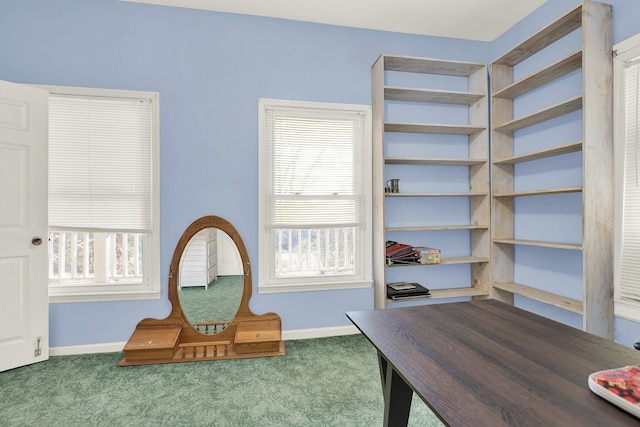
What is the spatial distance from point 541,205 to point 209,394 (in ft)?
9.73

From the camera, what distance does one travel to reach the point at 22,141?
2.31 m

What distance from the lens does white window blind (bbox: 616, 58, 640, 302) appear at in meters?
1.99

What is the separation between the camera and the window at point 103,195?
2.53 metres

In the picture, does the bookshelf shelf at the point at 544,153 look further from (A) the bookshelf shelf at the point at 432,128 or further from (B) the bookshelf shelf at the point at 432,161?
(A) the bookshelf shelf at the point at 432,128

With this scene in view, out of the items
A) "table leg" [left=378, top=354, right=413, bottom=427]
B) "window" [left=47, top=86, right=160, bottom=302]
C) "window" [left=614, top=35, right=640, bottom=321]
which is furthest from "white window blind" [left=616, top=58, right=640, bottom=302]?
"window" [left=47, top=86, right=160, bottom=302]

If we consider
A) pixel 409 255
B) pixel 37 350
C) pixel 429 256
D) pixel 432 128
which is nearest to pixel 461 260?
pixel 429 256

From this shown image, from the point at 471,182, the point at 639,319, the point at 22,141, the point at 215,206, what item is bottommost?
the point at 639,319

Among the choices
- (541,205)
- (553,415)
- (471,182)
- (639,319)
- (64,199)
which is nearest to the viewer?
(553,415)

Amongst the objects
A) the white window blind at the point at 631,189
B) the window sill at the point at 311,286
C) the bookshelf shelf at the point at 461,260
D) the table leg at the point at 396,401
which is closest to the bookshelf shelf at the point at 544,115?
the white window blind at the point at 631,189

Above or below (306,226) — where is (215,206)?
above

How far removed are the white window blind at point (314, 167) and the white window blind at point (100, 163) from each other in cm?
103

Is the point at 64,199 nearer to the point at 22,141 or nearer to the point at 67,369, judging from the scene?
the point at 22,141

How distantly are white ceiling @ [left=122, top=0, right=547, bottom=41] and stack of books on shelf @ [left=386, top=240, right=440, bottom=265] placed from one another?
2.08 metres

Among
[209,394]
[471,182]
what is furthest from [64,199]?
[471,182]
